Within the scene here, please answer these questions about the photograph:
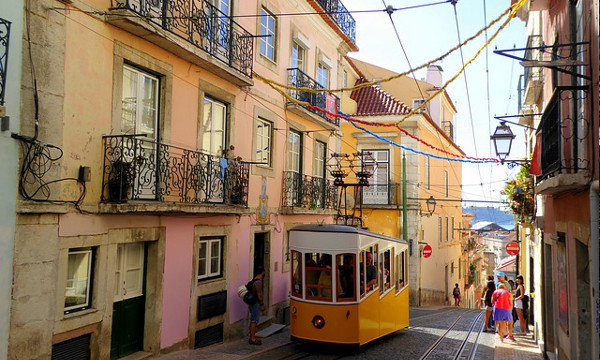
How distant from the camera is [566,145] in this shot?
7266 millimetres

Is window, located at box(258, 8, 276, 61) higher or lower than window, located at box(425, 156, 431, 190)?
higher

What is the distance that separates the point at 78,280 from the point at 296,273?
4043mm

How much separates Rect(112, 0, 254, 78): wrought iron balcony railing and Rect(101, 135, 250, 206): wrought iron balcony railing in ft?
6.30

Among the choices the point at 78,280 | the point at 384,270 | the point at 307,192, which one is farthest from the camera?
the point at 307,192

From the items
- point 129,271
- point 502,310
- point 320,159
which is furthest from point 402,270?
point 129,271

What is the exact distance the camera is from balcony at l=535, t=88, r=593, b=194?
645cm

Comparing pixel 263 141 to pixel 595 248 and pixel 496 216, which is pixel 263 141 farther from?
pixel 496 216

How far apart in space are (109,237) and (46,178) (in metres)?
1.50

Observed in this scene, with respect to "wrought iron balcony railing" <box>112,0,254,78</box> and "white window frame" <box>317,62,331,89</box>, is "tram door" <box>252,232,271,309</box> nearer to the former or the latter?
"wrought iron balcony railing" <box>112,0,254,78</box>

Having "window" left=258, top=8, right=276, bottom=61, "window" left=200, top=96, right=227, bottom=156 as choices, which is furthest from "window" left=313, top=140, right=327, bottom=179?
"window" left=200, top=96, right=227, bottom=156

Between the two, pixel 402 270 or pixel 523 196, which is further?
pixel 523 196

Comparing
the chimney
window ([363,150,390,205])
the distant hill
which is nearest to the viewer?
window ([363,150,390,205])

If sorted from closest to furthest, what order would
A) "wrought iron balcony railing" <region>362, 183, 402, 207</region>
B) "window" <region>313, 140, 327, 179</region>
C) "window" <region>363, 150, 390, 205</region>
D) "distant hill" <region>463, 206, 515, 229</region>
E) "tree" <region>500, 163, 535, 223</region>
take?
"tree" <region>500, 163, 535, 223</region> < "window" <region>313, 140, 327, 179</region> < "wrought iron balcony railing" <region>362, 183, 402, 207</region> < "window" <region>363, 150, 390, 205</region> < "distant hill" <region>463, 206, 515, 229</region>

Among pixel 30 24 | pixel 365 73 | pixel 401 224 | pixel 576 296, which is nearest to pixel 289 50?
pixel 30 24
